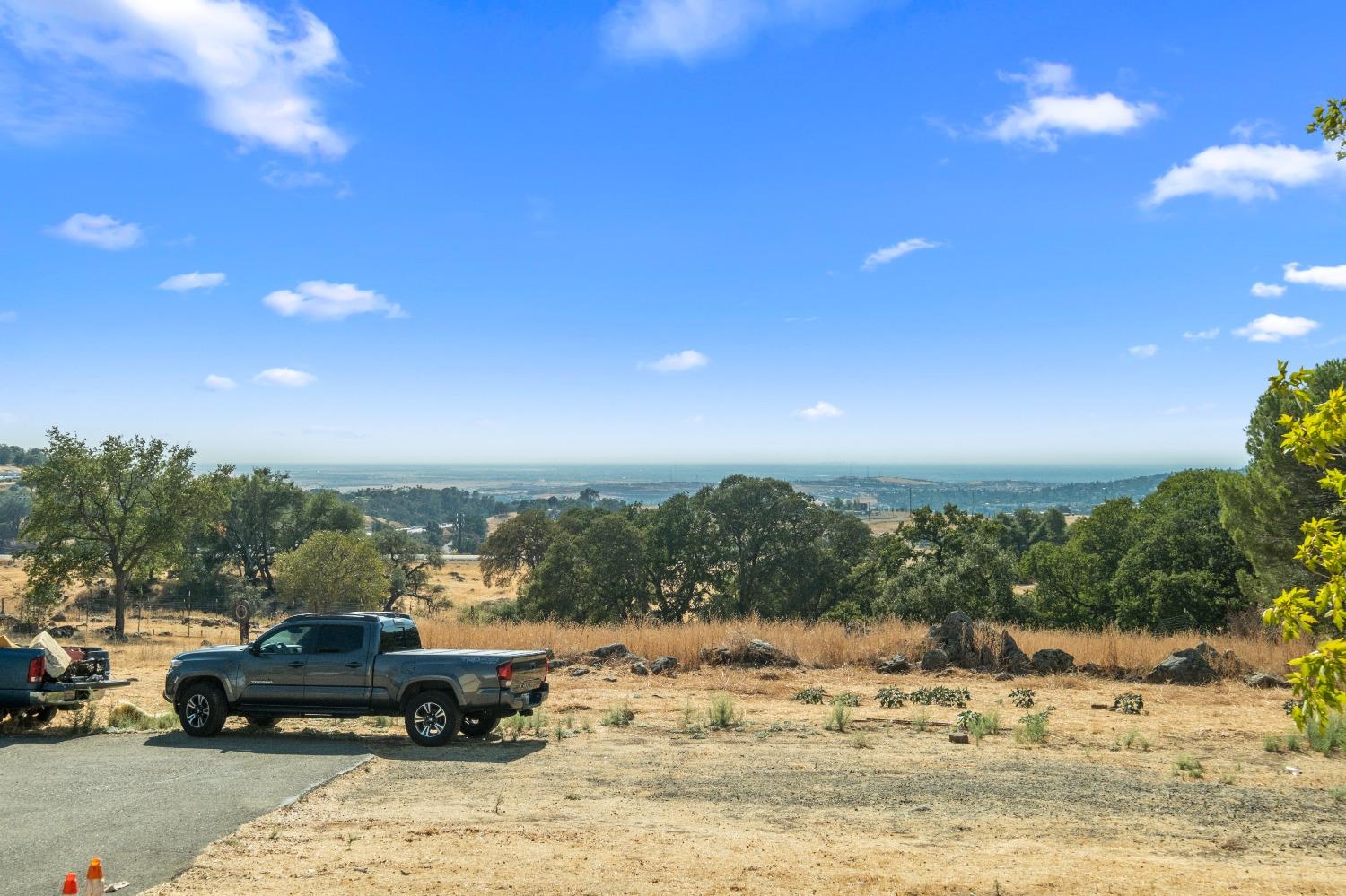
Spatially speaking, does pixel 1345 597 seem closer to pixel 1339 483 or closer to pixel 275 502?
pixel 1339 483

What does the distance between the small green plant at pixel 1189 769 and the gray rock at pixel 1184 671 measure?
27.3 ft

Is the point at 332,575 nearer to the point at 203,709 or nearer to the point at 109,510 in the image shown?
the point at 109,510

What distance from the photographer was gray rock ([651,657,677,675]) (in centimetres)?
2127

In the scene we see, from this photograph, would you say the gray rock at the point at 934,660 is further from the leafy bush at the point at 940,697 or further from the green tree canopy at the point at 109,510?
the green tree canopy at the point at 109,510

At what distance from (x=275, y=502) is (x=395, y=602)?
15.3m

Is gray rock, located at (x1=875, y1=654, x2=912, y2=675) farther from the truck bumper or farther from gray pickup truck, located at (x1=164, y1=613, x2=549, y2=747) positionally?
gray pickup truck, located at (x1=164, y1=613, x2=549, y2=747)

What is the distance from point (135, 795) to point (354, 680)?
3710 mm

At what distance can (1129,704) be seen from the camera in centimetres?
1622

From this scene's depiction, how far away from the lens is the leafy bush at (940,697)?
55.6 ft

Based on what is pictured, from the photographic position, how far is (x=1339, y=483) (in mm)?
4332

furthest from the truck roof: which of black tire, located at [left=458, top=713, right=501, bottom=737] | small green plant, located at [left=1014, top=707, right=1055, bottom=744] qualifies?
small green plant, located at [left=1014, top=707, right=1055, bottom=744]

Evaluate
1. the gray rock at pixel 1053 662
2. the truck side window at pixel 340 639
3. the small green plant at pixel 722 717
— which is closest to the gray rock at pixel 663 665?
the small green plant at pixel 722 717

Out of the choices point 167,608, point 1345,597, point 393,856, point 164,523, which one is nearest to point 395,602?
point 167,608

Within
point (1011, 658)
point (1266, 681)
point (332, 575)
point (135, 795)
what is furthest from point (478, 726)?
point (332, 575)
